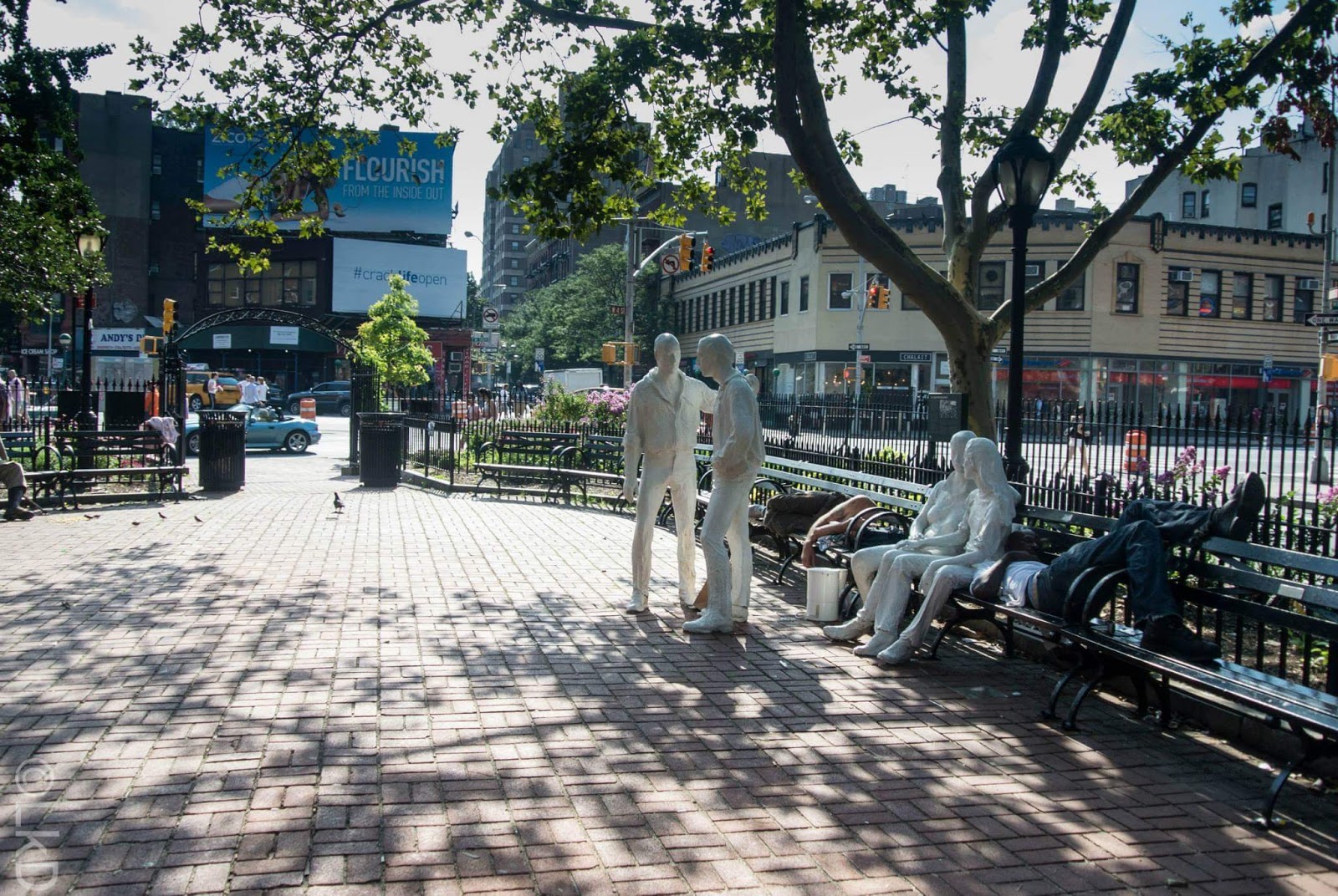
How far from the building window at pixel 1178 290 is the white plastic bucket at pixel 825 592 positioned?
42526 millimetres

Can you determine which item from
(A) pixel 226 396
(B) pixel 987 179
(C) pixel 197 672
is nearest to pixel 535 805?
(C) pixel 197 672

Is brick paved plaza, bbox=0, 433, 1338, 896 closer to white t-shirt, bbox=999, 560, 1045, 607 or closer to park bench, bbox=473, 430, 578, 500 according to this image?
white t-shirt, bbox=999, 560, 1045, 607

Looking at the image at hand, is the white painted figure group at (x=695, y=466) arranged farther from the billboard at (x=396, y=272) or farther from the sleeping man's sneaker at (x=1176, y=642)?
the billboard at (x=396, y=272)

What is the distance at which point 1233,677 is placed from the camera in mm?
5121

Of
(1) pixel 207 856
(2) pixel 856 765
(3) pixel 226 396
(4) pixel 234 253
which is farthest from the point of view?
(3) pixel 226 396

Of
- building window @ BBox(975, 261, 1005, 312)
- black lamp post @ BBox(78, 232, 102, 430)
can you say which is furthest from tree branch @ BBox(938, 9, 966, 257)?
building window @ BBox(975, 261, 1005, 312)

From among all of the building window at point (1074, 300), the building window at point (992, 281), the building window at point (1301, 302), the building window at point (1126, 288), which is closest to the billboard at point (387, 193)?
the building window at point (992, 281)

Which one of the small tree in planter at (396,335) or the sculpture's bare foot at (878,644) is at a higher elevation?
the small tree in planter at (396,335)

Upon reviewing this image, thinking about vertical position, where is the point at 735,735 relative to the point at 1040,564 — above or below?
below

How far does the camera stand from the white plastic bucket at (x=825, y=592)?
8367 millimetres

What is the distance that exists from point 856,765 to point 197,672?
12.1ft

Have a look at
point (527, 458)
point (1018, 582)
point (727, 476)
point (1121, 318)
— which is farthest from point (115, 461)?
point (1121, 318)

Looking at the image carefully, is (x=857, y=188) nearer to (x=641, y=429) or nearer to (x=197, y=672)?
(x=641, y=429)

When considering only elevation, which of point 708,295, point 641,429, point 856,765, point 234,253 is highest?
point 708,295
